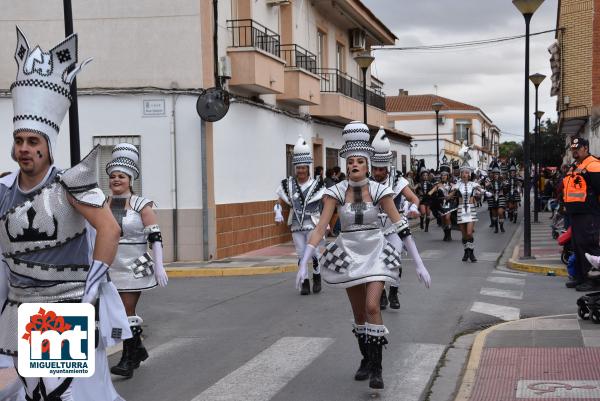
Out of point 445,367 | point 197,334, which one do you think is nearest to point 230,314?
point 197,334

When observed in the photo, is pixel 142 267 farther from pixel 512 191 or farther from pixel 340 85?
pixel 512 191

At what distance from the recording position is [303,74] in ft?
74.5

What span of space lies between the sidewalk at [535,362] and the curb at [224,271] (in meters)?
7.54

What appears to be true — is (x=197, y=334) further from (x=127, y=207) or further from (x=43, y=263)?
(x=43, y=263)

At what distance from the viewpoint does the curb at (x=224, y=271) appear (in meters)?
15.8

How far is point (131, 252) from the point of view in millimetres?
7434

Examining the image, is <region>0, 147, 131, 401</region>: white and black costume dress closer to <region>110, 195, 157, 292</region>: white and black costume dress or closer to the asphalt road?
the asphalt road

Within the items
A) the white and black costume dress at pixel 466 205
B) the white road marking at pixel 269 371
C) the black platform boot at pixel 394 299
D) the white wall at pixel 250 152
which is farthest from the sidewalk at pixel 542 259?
the white road marking at pixel 269 371

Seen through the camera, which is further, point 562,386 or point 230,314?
point 230,314

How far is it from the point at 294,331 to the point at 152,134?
916 centimetres

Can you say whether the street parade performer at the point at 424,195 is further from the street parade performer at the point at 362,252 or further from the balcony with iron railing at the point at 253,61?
the street parade performer at the point at 362,252

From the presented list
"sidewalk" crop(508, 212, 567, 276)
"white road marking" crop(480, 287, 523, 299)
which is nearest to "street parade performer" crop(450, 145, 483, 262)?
"sidewalk" crop(508, 212, 567, 276)

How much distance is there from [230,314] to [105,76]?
8.46 metres

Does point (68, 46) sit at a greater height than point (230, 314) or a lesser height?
greater
